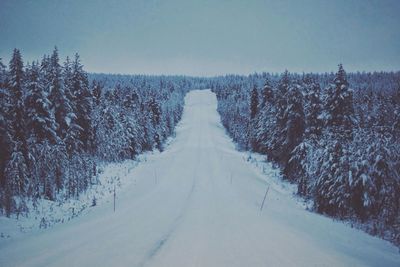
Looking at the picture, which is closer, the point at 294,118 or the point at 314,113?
the point at 314,113

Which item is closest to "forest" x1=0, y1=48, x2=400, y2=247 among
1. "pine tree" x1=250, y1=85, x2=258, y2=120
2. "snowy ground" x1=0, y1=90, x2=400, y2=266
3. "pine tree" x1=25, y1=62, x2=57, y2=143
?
"pine tree" x1=25, y1=62, x2=57, y2=143

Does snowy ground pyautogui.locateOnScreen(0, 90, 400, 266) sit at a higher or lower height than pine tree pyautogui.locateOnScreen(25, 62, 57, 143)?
lower

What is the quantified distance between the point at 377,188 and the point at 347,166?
6.94 ft

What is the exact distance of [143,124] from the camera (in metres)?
54.7

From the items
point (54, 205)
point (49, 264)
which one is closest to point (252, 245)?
point (49, 264)

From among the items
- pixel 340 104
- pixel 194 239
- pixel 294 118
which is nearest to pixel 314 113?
pixel 294 118

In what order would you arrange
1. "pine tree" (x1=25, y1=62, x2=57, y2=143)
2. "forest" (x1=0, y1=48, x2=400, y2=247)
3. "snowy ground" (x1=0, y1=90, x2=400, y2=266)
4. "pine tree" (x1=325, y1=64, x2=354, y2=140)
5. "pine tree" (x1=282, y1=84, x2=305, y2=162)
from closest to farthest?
"snowy ground" (x1=0, y1=90, x2=400, y2=266) → "forest" (x1=0, y1=48, x2=400, y2=247) → "pine tree" (x1=25, y1=62, x2=57, y2=143) → "pine tree" (x1=325, y1=64, x2=354, y2=140) → "pine tree" (x1=282, y1=84, x2=305, y2=162)

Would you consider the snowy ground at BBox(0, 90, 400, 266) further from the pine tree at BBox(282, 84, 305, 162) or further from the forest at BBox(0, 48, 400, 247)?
the pine tree at BBox(282, 84, 305, 162)

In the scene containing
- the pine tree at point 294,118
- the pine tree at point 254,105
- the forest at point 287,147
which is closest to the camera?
the forest at point 287,147

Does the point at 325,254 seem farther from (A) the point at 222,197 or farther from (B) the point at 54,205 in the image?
(B) the point at 54,205

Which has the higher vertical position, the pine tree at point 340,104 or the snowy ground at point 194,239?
the pine tree at point 340,104

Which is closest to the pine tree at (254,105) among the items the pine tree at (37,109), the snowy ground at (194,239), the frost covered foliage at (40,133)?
the frost covered foliage at (40,133)

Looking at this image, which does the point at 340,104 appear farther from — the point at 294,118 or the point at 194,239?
the point at 194,239

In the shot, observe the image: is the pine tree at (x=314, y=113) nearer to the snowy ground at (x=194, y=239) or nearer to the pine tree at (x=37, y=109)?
the snowy ground at (x=194, y=239)
